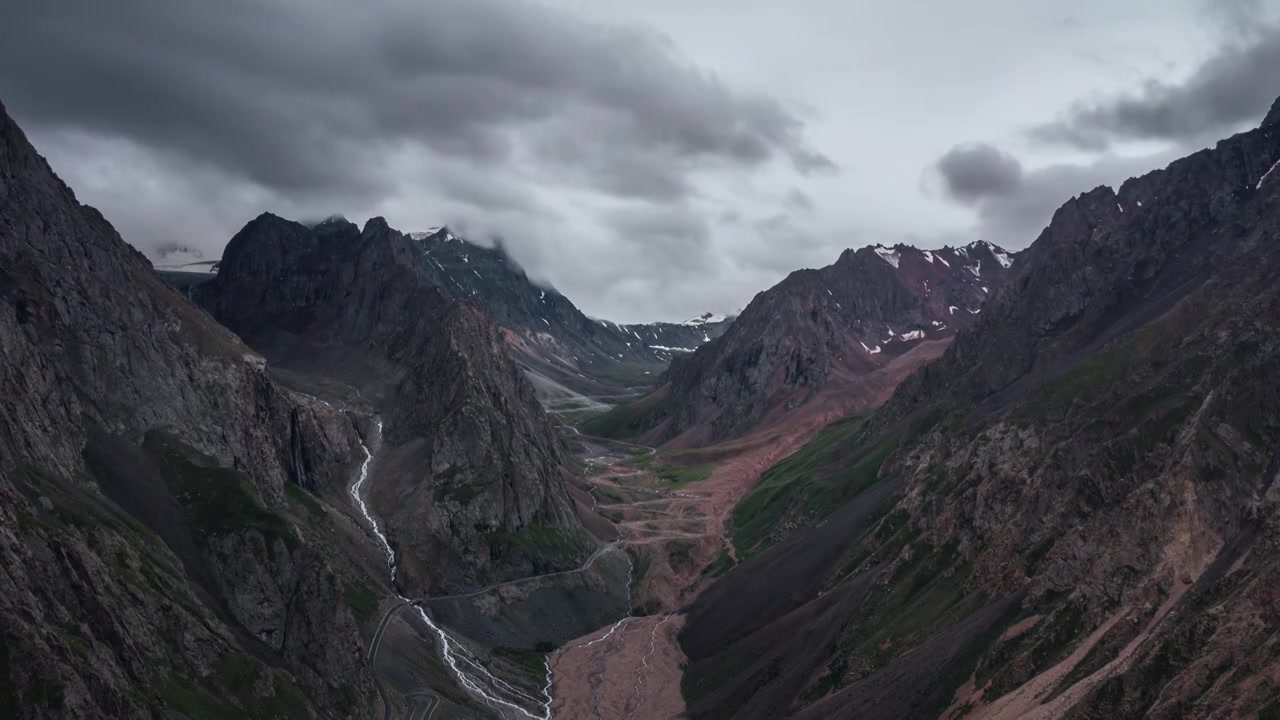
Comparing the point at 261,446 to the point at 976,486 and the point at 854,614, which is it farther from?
the point at 976,486

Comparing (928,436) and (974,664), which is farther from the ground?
(928,436)

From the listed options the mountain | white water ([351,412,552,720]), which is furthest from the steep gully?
the mountain

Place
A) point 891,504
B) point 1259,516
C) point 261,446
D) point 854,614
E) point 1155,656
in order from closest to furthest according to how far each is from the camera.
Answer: point 1155,656
point 1259,516
point 854,614
point 261,446
point 891,504

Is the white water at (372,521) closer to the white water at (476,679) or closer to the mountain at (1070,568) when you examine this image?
the white water at (476,679)

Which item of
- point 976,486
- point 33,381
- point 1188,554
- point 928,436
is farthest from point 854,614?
point 33,381

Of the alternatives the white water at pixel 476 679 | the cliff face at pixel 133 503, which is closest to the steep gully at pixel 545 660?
the white water at pixel 476 679
